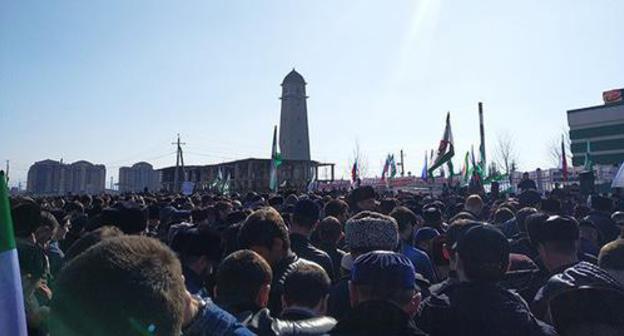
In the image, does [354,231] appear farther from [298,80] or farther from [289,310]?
[298,80]

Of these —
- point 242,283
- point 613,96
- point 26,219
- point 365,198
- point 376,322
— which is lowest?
point 376,322

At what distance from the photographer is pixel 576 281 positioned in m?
2.65

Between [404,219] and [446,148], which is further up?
[446,148]

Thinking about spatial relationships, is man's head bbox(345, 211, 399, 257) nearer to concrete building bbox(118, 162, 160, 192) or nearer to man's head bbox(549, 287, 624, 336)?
man's head bbox(549, 287, 624, 336)

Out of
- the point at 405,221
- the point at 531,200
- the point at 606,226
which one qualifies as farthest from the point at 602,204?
the point at 405,221

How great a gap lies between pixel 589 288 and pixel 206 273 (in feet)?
9.41

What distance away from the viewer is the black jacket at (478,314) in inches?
102

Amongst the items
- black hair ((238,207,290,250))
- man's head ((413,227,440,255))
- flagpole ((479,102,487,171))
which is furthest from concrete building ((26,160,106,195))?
black hair ((238,207,290,250))

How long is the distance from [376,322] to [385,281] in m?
0.30

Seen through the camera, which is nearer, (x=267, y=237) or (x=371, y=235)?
(x=371, y=235)

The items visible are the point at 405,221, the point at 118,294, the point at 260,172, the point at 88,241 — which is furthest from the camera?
the point at 260,172

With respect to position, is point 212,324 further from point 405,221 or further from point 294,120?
point 294,120

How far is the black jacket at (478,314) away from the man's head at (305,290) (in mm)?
672

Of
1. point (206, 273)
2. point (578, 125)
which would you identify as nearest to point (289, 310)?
point (206, 273)
